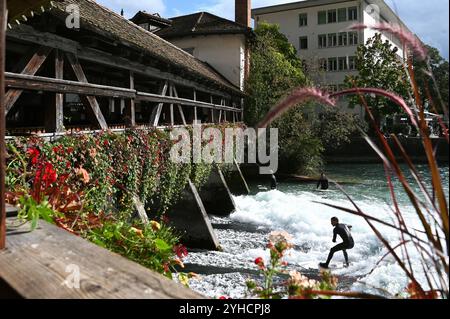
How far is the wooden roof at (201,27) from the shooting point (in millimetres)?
24422

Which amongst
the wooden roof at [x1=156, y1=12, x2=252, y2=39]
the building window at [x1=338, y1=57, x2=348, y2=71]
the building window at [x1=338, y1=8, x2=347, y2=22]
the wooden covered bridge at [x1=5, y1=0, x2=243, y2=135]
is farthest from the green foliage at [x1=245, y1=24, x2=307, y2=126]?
the wooden covered bridge at [x1=5, y1=0, x2=243, y2=135]

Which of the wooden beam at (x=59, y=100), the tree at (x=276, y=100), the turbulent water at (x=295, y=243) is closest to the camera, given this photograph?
the wooden beam at (x=59, y=100)

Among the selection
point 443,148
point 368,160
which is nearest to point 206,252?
point 443,148

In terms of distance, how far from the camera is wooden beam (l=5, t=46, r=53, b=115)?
16.2 ft

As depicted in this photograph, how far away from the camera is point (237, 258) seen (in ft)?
29.8

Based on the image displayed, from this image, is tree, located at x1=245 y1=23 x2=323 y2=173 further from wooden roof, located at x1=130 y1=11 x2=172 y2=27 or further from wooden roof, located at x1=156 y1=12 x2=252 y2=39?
wooden roof, located at x1=130 y1=11 x2=172 y2=27

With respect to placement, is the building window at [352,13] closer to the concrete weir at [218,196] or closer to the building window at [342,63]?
the building window at [342,63]

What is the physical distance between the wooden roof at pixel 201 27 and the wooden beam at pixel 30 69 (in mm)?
19911

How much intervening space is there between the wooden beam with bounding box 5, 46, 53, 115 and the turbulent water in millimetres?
3979

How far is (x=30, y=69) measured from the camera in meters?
5.37

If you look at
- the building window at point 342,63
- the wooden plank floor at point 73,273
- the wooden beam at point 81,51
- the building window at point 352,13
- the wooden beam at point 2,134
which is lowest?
the wooden plank floor at point 73,273

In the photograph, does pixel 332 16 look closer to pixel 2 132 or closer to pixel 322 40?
pixel 322 40

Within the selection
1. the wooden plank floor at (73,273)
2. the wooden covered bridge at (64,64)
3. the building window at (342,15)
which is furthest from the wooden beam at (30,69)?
the building window at (342,15)
